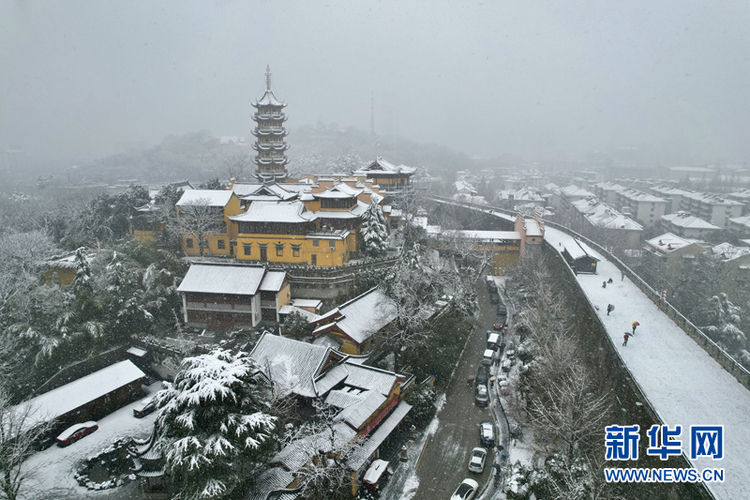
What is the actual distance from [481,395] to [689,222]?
40.7m

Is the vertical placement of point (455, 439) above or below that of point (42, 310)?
below

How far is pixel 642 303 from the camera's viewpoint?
22.5 meters

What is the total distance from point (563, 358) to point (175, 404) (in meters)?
13.5

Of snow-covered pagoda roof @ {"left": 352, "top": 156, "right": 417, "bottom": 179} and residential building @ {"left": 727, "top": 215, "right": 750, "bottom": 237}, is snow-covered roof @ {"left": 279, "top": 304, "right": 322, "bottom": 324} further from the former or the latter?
residential building @ {"left": 727, "top": 215, "right": 750, "bottom": 237}

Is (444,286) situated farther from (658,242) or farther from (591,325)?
(658,242)

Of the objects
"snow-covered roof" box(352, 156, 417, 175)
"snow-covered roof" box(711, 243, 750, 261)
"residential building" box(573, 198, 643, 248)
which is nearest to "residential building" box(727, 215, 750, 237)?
"residential building" box(573, 198, 643, 248)

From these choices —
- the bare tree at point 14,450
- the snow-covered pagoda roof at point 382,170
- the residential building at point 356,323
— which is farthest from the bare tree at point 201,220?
the snow-covered pagoda roof at point 382,170

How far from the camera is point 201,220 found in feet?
87.2

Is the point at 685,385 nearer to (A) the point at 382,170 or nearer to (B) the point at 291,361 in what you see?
(B) the point at 291,361

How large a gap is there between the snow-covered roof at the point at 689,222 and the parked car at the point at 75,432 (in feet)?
174

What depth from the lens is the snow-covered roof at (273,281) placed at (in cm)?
2145

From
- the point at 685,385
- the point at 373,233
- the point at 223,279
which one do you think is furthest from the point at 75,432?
the point at 685,385

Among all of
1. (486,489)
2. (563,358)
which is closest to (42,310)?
(486,489)

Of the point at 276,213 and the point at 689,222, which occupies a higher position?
the point at 276,213
